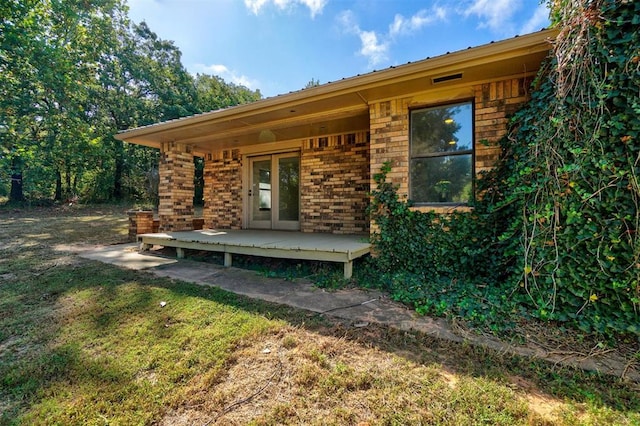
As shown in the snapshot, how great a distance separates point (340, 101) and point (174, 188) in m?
4.37

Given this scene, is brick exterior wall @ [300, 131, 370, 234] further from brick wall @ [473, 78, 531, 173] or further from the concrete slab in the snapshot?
the concrete slab

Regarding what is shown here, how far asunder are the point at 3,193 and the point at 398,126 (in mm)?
23417

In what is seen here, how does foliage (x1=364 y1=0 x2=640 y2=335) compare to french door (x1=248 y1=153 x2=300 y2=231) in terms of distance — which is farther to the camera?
french door (x1=248 y1=153 x2=300 y2=231)

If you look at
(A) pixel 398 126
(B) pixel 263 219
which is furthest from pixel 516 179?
(B) pixel 263 219

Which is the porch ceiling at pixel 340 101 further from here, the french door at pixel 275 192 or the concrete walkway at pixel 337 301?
the concrete walkway at pixel 337 301

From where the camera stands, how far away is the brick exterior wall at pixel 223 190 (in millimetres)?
7254

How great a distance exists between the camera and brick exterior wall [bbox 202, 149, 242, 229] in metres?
7.25

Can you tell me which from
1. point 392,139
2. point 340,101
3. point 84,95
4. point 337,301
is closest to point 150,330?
point 337,301

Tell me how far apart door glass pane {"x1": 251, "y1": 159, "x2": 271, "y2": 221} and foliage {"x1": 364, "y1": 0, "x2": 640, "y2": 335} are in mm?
4934

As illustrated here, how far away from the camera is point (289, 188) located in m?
6.73

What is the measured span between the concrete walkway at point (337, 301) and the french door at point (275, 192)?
7.90ft

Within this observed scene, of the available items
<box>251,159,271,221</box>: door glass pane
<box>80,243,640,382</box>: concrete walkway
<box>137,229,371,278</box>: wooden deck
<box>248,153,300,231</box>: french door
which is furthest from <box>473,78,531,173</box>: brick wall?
<box>251,159,271,221</box>: door glass pane

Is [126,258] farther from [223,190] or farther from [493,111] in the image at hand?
[493,111]

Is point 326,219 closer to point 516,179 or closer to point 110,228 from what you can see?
point 516,179
